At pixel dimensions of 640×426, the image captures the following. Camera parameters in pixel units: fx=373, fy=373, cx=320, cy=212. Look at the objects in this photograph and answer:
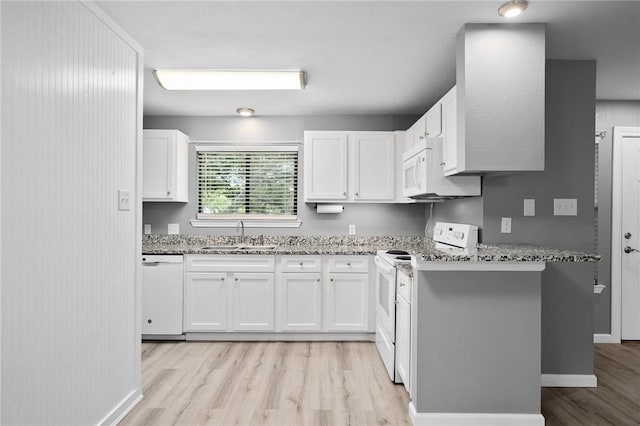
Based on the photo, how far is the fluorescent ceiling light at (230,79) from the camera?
295 cm

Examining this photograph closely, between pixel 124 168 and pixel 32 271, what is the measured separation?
863 millimetres

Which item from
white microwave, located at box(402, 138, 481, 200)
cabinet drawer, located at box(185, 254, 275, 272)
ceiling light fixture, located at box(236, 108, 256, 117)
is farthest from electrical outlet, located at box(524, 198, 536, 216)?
ceiling light fixture, located at box(236, 108, 256, 117)

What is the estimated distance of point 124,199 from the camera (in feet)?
7.25

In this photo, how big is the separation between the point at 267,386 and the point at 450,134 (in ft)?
7.06

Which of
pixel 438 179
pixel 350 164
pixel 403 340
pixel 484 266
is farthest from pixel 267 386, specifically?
pixel 350 164

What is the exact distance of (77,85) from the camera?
179 cm

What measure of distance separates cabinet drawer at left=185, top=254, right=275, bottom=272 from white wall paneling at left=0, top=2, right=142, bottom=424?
1.17 metres

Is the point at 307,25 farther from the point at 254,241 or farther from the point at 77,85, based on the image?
the point at 254,241

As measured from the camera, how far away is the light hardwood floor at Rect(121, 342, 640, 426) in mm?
2211

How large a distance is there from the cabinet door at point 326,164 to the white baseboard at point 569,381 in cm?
229

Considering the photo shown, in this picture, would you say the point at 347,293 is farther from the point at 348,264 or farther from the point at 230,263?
the point at 230,263

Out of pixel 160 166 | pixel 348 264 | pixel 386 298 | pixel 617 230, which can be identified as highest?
pixel 160 166

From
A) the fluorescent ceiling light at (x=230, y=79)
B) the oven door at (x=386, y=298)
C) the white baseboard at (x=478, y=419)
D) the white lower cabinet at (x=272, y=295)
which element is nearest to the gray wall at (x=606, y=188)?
the white baseboard at (x=478, y=419)

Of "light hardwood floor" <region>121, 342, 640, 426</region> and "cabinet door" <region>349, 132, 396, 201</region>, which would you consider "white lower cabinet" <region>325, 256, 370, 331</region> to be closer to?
"light hardwood floor" <region>121, 342, 640, 426</region>
